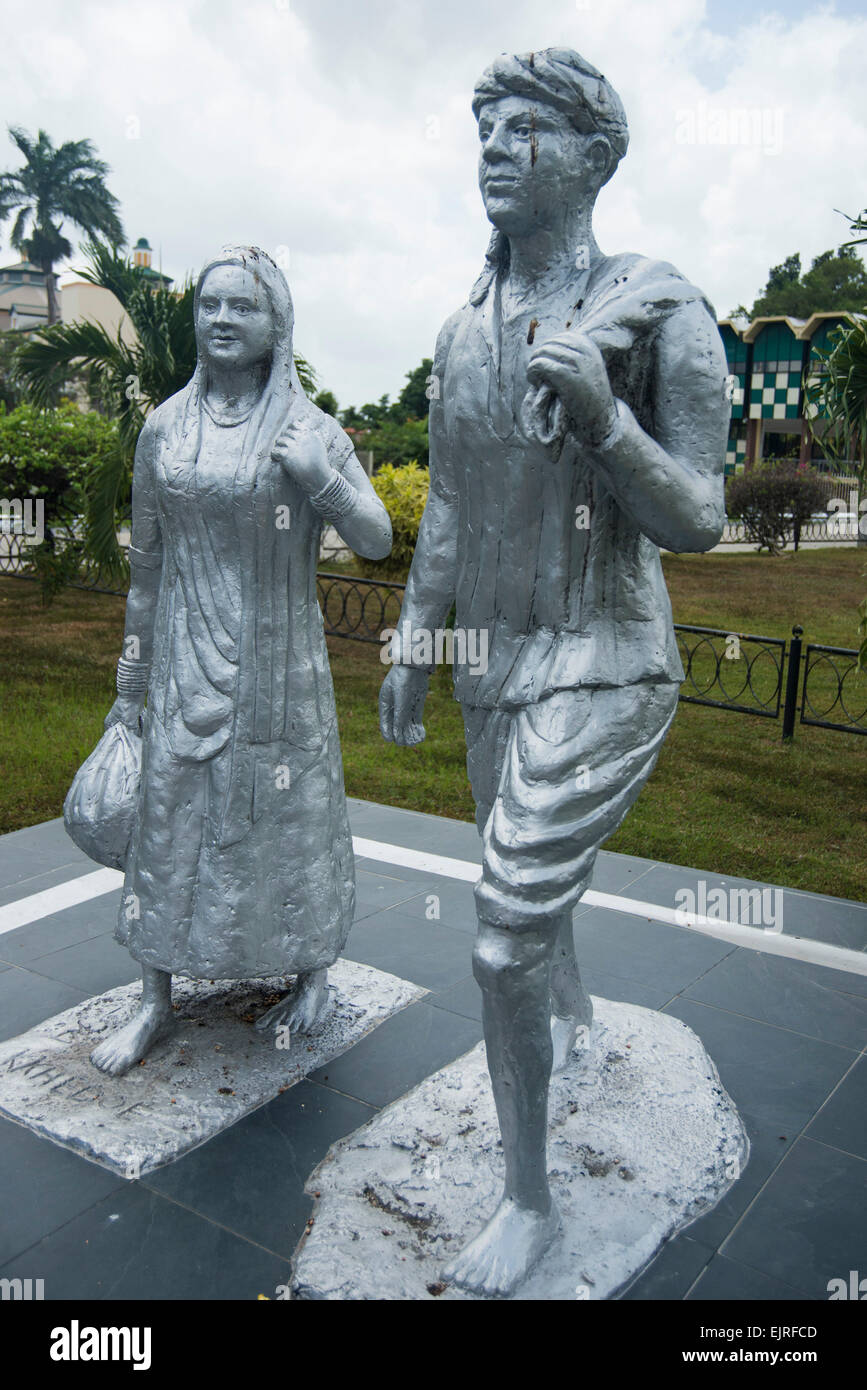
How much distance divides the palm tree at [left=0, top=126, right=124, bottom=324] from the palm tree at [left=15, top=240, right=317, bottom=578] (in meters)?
31.6

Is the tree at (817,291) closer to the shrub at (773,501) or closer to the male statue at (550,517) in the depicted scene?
the shrub at (773,501)

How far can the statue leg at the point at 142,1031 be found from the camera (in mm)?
3357

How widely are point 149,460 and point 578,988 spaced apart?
1.99 metres

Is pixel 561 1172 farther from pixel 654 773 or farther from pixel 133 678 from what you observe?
pixel 654 773

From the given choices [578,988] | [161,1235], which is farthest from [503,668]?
[161,1235]

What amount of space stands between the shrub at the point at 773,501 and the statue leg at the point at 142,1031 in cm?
2098

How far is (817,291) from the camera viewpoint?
123 ft

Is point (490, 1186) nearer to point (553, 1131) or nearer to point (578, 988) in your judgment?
point (553, 1131)

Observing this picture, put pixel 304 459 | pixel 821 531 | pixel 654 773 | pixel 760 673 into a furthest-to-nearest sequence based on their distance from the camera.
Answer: pixel 821 531, pixel 760 673, pixel 654 773, pixel 304 459

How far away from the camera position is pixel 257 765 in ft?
10.7

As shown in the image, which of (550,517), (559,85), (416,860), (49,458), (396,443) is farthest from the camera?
(396,443)

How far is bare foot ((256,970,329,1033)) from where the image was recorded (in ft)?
11.8

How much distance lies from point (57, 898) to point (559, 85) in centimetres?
372

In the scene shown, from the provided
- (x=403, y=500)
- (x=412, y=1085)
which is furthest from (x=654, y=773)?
(x=403, y=500)
